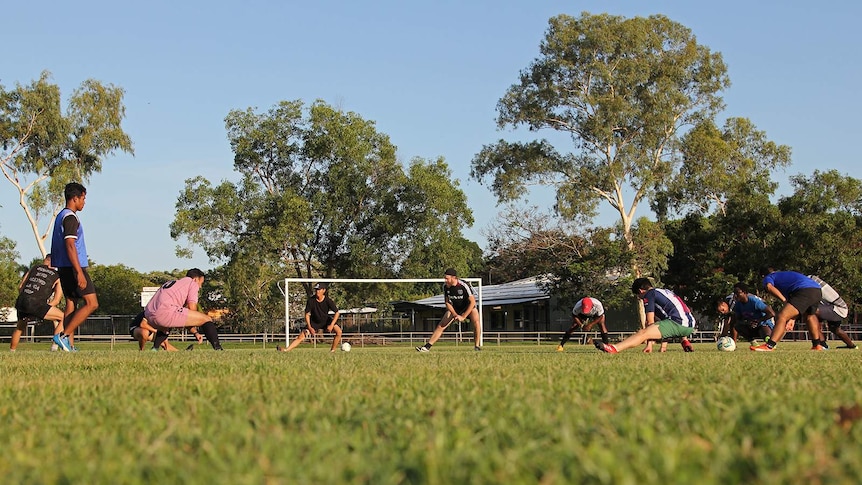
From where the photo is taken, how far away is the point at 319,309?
65.2 ft

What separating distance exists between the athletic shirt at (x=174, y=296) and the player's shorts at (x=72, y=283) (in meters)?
2.30

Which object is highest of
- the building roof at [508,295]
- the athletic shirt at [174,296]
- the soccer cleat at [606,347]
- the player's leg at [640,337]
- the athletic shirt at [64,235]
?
the building roof at [508,295]

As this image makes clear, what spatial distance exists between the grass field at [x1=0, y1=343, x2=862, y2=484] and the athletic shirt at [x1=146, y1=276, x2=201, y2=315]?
8.71m

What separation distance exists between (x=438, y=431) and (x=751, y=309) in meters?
15.6

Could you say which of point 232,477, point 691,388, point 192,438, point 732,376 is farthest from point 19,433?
point 732,376

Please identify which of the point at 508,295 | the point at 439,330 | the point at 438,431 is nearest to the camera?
the point at 438,431

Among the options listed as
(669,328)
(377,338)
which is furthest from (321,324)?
(377,338)

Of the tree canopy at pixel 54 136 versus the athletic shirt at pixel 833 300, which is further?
the tree canopy at pixel 54 136

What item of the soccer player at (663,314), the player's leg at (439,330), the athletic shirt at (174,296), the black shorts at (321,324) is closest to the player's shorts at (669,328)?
A: the soccer player at (663,314)

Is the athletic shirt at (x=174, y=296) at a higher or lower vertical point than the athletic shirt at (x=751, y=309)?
higher

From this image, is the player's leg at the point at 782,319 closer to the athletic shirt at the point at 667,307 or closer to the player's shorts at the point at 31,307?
the athletic shirt at the point at 667,307

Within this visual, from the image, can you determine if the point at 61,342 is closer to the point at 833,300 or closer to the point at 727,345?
the point at 727,345

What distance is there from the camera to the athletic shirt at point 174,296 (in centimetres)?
1441

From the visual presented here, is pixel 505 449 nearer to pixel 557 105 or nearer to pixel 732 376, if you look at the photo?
pixel 732 376
